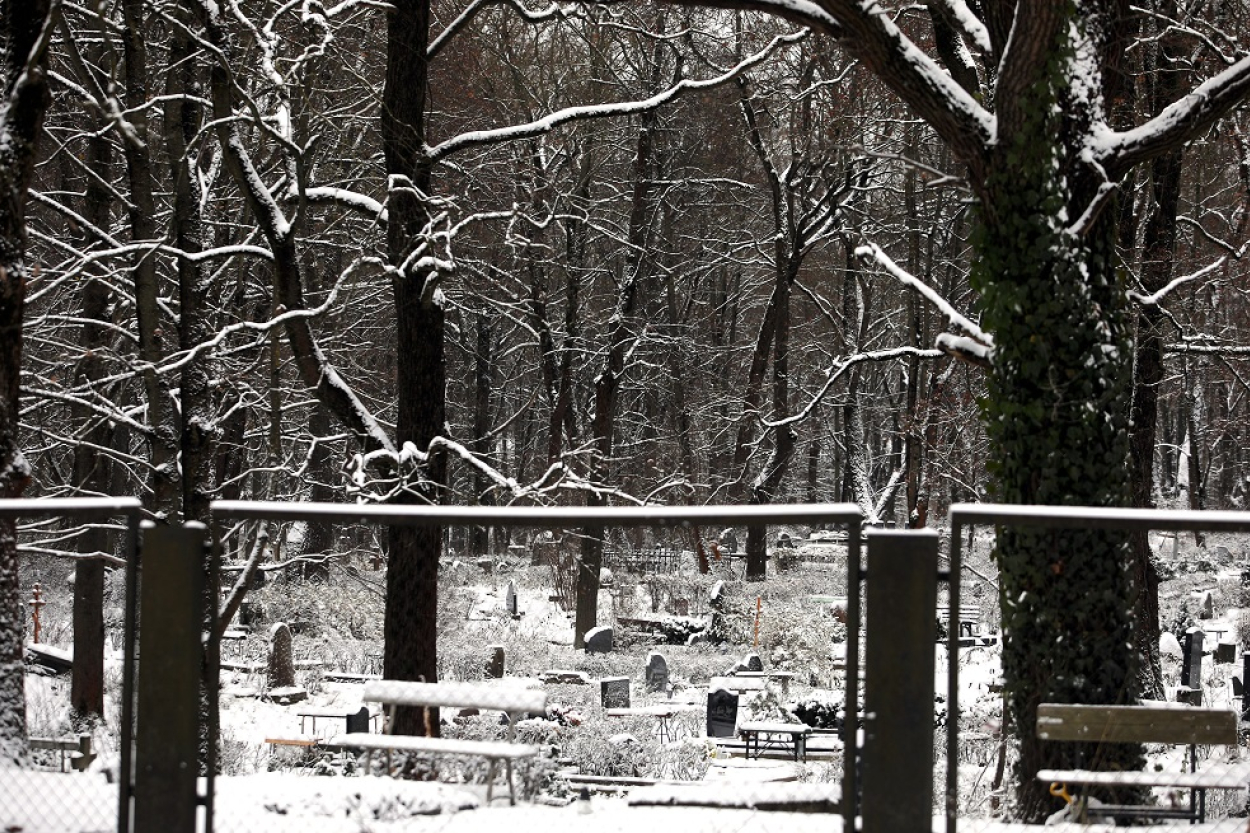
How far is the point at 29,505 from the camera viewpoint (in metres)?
4.70

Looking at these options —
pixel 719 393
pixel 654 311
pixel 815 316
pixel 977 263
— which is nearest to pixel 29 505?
pixel 977 263

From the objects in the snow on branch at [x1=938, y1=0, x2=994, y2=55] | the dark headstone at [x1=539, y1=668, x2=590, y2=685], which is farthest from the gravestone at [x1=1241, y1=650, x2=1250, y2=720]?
the snow on branch at [x1=938, y1=0, x2=994, y2=55]

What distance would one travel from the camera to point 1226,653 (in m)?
22.1

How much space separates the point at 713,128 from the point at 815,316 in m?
12.1

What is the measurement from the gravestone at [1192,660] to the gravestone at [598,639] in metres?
11.8

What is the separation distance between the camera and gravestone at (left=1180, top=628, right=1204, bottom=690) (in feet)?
55.6

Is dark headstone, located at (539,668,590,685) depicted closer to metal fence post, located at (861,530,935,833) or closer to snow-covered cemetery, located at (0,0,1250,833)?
snow-covered cemetery, located at (0,0,1250,833)

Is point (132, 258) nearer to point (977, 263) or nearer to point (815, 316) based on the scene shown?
point (977, 263)

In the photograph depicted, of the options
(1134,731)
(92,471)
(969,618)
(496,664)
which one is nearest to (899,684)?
(1134,731)

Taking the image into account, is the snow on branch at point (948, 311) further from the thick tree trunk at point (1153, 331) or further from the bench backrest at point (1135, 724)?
the bench backrest at point (1135, 724)

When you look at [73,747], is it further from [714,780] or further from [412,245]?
[412,245]

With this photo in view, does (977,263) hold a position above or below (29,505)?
above

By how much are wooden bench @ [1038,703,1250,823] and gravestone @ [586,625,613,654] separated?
2.37 meters

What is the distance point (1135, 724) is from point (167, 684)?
3780 mm
